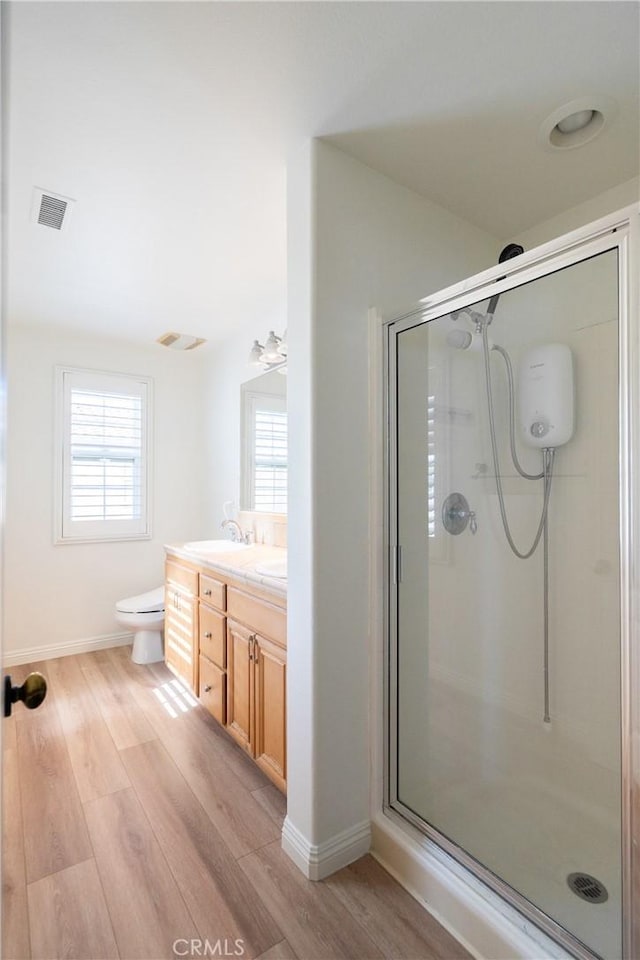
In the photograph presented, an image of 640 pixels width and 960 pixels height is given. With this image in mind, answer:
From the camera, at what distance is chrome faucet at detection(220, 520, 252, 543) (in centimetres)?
324

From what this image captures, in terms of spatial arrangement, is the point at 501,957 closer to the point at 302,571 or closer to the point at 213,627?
the point at 302,571

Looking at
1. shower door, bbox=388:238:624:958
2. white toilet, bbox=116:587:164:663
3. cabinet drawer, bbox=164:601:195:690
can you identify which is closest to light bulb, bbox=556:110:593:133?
shower door, bbox=388:238:624:958

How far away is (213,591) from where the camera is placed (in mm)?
2393

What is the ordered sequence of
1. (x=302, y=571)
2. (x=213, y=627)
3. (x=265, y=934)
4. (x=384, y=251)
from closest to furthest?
(x=265, y=934)
(x=302, y=571)
(x=384, y=251)
(x=213, y=627)

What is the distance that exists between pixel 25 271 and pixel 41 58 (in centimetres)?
146

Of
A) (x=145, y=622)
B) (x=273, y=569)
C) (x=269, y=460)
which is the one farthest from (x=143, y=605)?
(x=273, y=569)

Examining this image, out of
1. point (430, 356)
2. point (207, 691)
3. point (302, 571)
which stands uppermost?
point (430, 356)

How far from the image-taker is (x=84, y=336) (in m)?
3.49

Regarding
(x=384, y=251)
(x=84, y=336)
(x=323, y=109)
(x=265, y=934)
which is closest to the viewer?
(x=265, y=934)

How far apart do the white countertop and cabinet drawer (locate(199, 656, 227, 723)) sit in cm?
52

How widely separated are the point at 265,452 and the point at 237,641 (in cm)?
139

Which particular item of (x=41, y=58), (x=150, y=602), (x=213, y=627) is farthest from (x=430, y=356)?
(x=150, y=602)

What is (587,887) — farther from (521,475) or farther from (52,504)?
(52,504)

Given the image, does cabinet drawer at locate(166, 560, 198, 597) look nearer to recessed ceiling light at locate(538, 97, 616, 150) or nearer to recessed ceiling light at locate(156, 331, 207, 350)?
recessed ceiling light at locate(156, 331, 207, 350)
